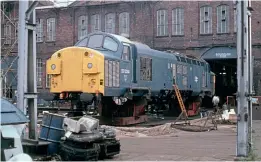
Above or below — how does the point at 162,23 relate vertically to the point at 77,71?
above

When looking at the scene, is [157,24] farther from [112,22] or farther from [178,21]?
[112,22]

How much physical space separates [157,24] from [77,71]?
75.2 feet

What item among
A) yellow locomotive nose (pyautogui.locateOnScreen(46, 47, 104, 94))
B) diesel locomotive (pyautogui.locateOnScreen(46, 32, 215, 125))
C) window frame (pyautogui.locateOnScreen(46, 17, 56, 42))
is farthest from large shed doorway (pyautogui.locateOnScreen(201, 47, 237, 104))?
yellow locomotive nose (pyautogui.locateOnScreen(46, 47, 104, 94))

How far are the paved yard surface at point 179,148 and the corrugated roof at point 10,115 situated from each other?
3.05 meters

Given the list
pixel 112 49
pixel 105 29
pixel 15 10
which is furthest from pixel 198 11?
pixel 112 49

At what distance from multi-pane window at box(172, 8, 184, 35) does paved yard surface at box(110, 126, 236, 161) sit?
2282 centimetres

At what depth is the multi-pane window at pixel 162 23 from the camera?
39312mm

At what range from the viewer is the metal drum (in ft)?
33.8

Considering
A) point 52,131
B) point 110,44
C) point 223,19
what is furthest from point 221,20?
point 52,131

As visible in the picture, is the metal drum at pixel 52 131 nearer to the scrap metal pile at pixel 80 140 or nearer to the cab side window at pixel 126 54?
the scrap metal pile at pixel 80 140

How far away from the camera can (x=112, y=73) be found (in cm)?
1819

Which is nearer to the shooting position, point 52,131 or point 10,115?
point 10,115

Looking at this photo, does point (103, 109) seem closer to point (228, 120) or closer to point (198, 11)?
point (228, 120)

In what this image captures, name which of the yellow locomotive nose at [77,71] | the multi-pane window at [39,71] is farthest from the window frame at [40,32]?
the yellow locomotive nose at [77,71]
